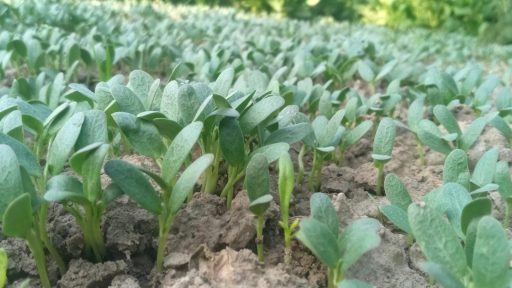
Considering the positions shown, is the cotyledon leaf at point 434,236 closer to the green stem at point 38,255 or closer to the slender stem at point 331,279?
the slender stem at point 331,279

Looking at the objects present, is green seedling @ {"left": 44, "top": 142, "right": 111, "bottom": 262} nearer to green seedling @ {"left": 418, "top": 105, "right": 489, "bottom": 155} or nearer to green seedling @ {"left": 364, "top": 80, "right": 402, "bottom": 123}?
green seedling @ {"left": 418, "top": 105, "right": 489, "bottom": 155}

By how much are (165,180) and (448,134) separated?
2.55 feet

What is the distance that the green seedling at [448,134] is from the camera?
141 centimetres

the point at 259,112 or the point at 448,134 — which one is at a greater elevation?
the point at 259,112

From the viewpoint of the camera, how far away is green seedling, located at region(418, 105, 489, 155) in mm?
1406

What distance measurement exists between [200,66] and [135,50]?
359 millimetres

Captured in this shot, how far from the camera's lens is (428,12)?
22.4 ft

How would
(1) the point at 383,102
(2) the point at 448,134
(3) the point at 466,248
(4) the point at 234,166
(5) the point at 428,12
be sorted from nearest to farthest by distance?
(3) the point at 466,248
(4) the point at 234,166
(2) the point at 448,134
(1) the point at 383,102
(5) the point at 428,12

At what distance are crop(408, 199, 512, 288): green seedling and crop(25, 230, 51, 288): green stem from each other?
595mm

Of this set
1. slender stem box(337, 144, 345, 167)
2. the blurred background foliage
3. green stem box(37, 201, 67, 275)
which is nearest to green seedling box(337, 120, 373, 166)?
slender stem box(337, 144, 345, 167)

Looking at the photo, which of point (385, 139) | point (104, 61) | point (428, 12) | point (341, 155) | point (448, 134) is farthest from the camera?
point (428, 12)

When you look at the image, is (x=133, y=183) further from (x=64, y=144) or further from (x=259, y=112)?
(x=259, y=112)

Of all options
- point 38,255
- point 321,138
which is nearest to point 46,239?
point 38,255

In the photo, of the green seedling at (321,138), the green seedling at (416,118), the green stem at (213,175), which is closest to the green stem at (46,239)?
the green stem at (213,175)
